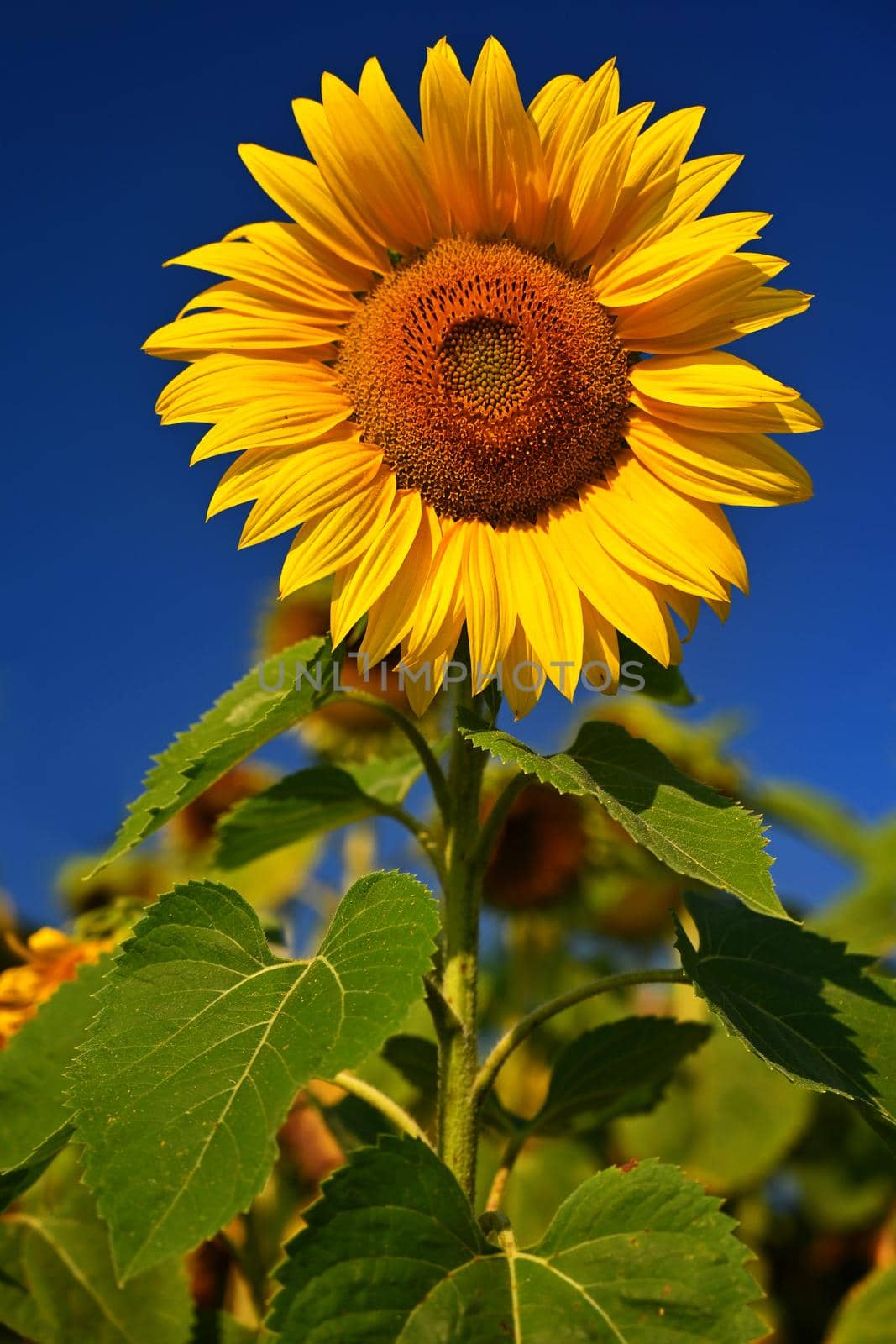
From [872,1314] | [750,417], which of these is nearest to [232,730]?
[750,417]

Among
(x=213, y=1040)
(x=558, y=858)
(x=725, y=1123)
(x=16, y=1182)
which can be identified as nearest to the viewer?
(x=213, y=1040)

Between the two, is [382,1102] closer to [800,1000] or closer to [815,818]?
[800,1000]

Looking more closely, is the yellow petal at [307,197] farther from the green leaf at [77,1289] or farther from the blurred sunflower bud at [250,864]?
the blurred sunflower bud at [250,864]

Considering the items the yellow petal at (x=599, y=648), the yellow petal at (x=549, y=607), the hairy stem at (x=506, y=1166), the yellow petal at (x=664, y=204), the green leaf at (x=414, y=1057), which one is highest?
the yellow petal at (x=664, y=204)

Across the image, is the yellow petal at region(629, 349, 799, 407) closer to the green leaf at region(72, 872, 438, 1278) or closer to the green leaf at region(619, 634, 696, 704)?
the green leaf at region(619, 634, 696, 704)

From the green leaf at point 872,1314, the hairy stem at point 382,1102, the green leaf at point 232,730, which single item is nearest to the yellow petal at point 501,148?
the green leaf at point 232,730
